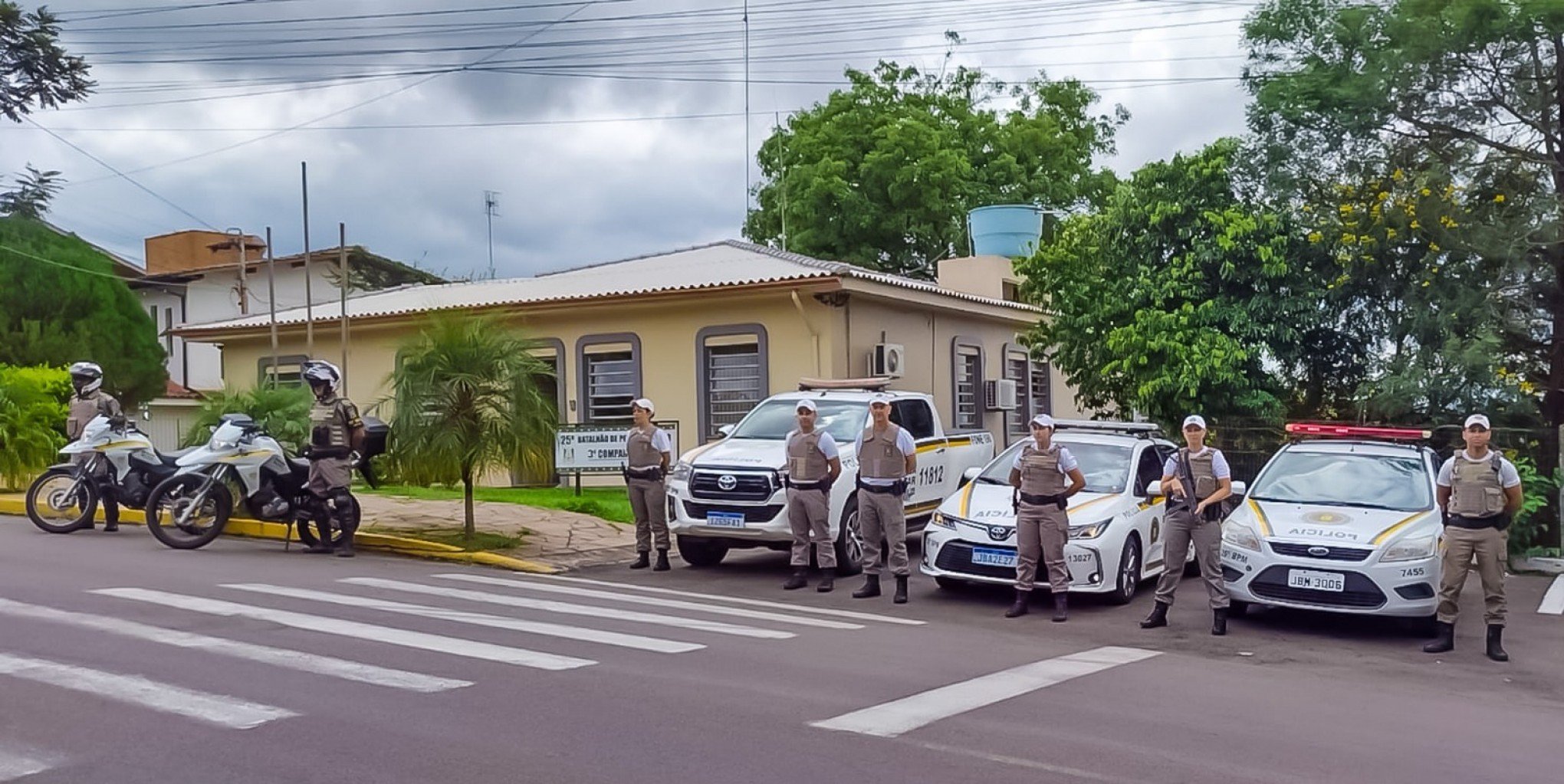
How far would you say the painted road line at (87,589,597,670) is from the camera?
825 centimetres

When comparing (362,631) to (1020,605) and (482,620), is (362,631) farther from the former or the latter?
(1020,605)

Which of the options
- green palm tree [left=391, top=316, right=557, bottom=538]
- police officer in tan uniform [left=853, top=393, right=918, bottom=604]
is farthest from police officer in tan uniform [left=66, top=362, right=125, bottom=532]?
police officer in tan uniform [left=853, top=393, right=918, bottom=604]

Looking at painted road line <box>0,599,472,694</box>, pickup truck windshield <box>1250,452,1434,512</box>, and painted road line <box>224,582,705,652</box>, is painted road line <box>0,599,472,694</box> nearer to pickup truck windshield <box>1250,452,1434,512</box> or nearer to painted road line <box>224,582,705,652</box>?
painted road line <box>224,582,705,652</box>

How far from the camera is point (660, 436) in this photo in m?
14.4

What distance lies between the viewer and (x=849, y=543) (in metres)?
14.0

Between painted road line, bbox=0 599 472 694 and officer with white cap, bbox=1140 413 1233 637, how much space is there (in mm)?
6171

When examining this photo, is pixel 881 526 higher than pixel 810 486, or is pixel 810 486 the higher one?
pixel 810 486

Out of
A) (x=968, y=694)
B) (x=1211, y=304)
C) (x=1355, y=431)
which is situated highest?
(x=1211, y=304)

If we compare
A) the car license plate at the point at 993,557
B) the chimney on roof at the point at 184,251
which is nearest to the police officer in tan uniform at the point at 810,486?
the car license plate at the point at 993,557

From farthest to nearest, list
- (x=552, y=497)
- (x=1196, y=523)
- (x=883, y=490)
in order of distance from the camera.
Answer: (x=552, y=497) < (x=883, y=490) < (x=1196, y=523)

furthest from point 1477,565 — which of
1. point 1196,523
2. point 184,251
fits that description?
point 184,251

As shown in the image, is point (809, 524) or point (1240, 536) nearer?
point (1240, 536)

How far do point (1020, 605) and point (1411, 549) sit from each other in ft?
10.2

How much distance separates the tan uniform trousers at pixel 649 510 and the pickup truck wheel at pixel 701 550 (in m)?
0.22
